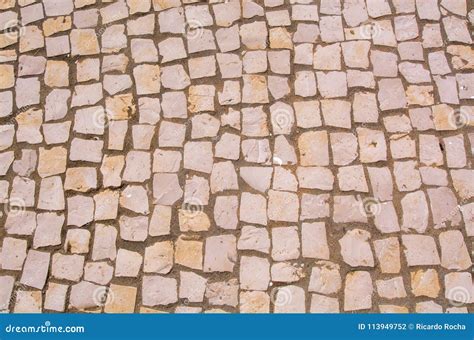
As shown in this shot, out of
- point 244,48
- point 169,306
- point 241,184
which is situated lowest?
point 169,306

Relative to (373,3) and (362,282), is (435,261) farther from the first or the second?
(373,3)

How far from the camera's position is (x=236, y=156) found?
5137 mm

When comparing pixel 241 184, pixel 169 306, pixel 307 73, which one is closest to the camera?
pixel 169 306

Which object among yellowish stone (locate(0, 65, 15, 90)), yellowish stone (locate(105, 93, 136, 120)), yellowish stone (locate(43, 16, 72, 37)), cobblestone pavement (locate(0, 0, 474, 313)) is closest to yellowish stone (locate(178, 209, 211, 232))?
cobblestone pavement (locate(0, 0, 474, 313))

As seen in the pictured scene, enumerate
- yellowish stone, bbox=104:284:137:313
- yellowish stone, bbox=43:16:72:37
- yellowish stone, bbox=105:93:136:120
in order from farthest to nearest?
yellowish stone, bbox=43:16:72:37, yellowish stone, bbox=105:93:136:120, yellowish stone, bbox=104:284:137:313

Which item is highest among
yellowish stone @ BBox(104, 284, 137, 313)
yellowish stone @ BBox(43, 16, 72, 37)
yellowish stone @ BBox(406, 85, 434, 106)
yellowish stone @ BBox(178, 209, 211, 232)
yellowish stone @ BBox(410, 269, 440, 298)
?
yellowish stone @ BBox(43, 16, 72, 37)

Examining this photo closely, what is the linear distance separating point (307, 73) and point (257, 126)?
72cm

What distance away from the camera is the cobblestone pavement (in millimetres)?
4707

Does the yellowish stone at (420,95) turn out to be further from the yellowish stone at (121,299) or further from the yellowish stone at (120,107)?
the yellowish stone at (121,299)

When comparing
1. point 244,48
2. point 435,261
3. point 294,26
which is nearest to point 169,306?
point 435,261

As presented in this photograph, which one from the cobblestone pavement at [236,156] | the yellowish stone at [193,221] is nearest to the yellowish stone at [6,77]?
the cobblestone pavement at [236,156]

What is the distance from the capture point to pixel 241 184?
16.5ft

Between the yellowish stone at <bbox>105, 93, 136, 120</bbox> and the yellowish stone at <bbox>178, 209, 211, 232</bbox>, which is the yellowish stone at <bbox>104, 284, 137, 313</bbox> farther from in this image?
the yellowish stone at <bbox>105, 93, 136, 120</bbox>

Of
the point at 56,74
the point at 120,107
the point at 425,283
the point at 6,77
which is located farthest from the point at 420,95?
the point at 6,77
